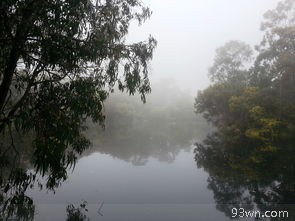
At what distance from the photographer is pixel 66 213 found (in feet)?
28.9

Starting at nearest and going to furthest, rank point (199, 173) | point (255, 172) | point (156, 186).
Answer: point (156, 186) → point (255, 172) → point (199, 173)

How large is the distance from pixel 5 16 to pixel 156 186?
905cm

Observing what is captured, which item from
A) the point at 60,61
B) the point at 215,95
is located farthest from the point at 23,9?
the point at 215,95

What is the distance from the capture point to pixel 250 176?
12680 millimetres

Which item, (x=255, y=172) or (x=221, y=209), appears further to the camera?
(x=255, y=172)

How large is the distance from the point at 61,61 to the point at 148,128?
29.7 m

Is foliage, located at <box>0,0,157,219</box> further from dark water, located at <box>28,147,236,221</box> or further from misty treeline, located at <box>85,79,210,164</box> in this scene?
dark water, located at <box>28,147,236,221</box>

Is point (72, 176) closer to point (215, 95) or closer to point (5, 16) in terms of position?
point (5, 16)

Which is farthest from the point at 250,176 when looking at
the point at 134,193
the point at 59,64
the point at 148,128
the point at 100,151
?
the point at 148,128

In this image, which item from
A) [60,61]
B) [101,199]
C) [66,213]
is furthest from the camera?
[101,199]

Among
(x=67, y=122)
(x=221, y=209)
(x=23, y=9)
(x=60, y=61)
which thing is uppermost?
(x=23, y=9)

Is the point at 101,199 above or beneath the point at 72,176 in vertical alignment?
beneath

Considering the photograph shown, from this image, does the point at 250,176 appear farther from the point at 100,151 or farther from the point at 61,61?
the point at 100,151

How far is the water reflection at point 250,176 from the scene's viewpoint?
31.1ft
